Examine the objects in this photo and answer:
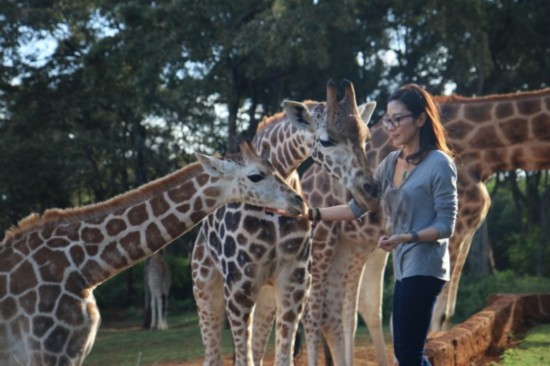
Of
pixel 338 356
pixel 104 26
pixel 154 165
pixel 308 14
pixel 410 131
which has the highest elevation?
pixel 104 26

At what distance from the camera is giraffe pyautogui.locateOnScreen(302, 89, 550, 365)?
29.5ft

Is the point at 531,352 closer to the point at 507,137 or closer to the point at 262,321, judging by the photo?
the point at 507,137

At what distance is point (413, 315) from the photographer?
4.88 m

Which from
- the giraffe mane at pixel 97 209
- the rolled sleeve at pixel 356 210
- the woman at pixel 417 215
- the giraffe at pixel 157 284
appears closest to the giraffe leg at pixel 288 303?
the giraffe mane at pixel 97 209

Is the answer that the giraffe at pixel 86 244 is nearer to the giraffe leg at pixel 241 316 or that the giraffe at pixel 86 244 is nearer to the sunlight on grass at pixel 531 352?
the giraffe leg at pixel 241 316

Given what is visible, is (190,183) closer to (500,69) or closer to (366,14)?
(366,14)

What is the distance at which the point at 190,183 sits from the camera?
6414mm

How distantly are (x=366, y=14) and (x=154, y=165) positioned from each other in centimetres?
793

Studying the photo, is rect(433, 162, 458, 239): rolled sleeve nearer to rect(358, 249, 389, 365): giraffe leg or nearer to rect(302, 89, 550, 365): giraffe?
rect(302, 89, 550, 365): giraffe

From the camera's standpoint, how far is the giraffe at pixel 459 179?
8977mm

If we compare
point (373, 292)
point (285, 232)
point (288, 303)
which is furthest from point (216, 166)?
point (373, 292)

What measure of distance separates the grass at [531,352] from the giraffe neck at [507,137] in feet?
6.47

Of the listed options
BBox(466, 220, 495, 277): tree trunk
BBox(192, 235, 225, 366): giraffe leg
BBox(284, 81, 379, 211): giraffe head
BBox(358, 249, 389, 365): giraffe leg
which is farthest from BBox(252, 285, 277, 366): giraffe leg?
BBox(466, 220, 495, 277): tree trunk

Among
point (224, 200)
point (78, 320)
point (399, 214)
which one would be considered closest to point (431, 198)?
point (399, 214)
